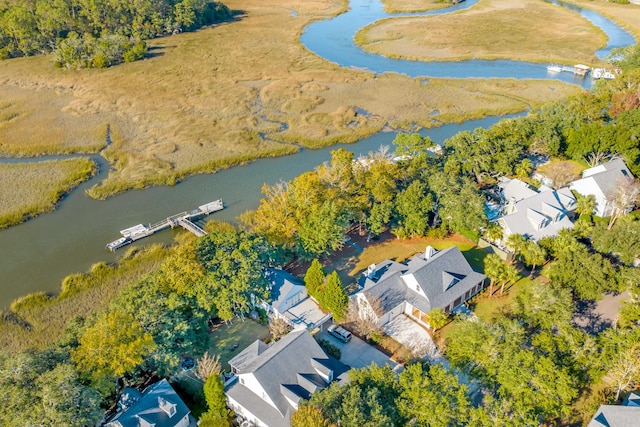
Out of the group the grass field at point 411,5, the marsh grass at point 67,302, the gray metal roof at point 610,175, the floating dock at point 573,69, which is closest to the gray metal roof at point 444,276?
the gray metal roof at point 610,175

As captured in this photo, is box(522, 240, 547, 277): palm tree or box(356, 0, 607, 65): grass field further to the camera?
box(356, 0, 607, 65): grass field

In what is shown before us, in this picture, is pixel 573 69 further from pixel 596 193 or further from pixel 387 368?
pixel 387 368

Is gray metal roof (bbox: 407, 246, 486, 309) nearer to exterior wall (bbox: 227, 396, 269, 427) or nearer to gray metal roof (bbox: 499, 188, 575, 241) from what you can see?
gray metal roof (bbox: 499, 188, 575, 241)

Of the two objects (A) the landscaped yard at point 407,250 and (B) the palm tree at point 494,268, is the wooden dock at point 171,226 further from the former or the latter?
(B) the palm tree at point 494,268

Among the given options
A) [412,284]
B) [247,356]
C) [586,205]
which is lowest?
[247,356]

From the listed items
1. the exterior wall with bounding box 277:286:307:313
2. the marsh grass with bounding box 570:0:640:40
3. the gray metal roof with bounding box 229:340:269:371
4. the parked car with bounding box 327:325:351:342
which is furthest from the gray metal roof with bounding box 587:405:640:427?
the marsh grass with bounding box 570:0:640:40

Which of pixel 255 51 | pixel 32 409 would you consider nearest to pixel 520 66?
pixel 255 51

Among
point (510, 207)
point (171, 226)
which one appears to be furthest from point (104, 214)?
point (510, 207)
